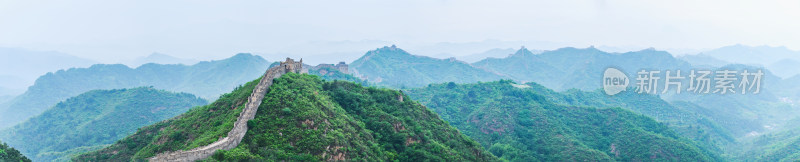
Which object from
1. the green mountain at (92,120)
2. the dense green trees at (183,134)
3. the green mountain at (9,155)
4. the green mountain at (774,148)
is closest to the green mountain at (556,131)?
the green mountain at (774,148)

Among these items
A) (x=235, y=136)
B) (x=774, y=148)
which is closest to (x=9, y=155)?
(x=235, y=136)

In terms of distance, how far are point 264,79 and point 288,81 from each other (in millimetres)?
4059

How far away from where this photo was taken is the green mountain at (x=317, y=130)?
3756 cm

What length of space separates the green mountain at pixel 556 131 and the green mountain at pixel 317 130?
25.5 metres

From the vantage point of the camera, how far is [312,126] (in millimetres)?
40656

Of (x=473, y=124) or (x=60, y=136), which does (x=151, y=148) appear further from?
(x=60, y=136)

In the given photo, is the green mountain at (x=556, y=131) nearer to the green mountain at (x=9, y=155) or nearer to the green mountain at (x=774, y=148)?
the green mountain at (x=774, y=148)

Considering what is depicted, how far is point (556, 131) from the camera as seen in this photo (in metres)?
87.5

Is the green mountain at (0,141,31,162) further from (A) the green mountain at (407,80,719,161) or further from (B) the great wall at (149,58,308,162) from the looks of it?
(A) the green mountain at (407,80,719,161)

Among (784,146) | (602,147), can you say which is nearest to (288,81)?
(602,147)

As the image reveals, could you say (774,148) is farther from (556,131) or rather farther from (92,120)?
(92,120)

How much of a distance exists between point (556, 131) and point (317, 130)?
Answer: 61084mm

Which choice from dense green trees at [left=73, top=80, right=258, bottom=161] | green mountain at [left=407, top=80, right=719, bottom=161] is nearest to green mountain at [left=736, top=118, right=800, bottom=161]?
green mountain at [left=407, top=80, right=719, bottom=161]

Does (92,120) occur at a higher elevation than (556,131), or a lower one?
lower
